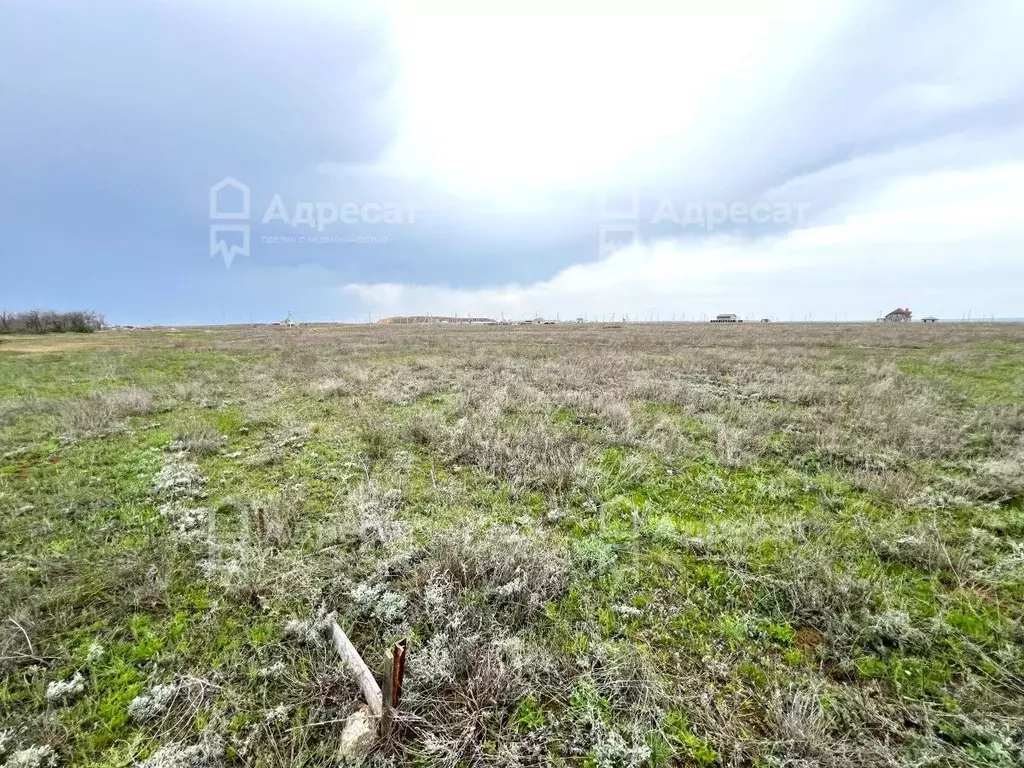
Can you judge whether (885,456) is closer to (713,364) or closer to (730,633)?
(730,633)

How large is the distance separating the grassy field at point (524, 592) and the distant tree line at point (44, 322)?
76.5 m

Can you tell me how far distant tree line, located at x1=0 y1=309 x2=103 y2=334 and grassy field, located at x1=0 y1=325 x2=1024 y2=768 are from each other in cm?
7651

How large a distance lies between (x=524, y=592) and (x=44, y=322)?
8868cm

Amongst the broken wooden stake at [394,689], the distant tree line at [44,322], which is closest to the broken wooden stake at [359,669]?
the broken wooden stake at [394,689]

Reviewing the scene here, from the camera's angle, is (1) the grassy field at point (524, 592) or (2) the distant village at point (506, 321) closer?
(1) the grassy field at point (524, 592)

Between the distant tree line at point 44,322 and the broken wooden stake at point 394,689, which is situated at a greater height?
the distant tree line at point 44,322

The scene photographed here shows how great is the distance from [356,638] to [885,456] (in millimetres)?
8589

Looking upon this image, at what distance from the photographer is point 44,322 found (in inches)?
2265

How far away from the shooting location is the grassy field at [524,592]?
2.50 metres

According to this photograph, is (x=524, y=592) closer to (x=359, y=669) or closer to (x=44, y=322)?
(x=359, y=669)

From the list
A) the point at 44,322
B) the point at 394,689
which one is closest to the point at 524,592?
the point at 394,689

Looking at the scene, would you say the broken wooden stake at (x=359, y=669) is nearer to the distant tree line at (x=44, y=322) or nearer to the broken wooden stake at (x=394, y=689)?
the broken wooden stake at (x=394, y=689)

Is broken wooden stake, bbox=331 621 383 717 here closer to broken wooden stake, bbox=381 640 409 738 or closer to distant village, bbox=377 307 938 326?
broken wooden stake, bbox=381 640 409 738

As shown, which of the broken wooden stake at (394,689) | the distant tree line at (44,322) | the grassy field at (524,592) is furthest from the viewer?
the distant tree line at (44,322)
